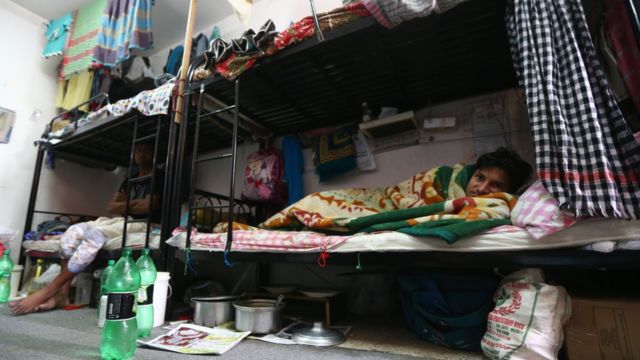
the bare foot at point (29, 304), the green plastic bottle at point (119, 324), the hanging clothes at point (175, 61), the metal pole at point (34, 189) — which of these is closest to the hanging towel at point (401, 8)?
the green plastic bottle at point (119, 324)

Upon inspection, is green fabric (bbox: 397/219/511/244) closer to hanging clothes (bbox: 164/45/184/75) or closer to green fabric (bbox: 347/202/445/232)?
green fabric (bbox: 347/202/445/232)

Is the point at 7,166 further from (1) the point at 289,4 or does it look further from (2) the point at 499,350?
(2) the point at 499,350

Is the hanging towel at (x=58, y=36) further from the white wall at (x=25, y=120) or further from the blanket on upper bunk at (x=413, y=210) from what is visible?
the blanket on upper bunk at (x=413, y=210)

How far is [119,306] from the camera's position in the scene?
1.05 meters

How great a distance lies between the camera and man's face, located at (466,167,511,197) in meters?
1.51

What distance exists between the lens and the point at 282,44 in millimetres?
1574

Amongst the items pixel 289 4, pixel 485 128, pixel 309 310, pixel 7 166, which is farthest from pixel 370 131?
pixel 7 166

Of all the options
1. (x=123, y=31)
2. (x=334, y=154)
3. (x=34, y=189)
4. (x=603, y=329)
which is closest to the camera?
(x=603, y=329)

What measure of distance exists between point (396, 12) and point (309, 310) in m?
1.61

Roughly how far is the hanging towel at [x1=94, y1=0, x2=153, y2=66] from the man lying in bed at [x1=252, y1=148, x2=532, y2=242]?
211cm

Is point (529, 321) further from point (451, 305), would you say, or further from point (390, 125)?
point (390, 125)

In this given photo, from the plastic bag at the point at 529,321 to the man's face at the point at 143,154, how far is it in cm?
272

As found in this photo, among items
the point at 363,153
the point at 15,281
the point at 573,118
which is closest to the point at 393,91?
the point at 363,153

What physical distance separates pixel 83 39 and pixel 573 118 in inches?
149
